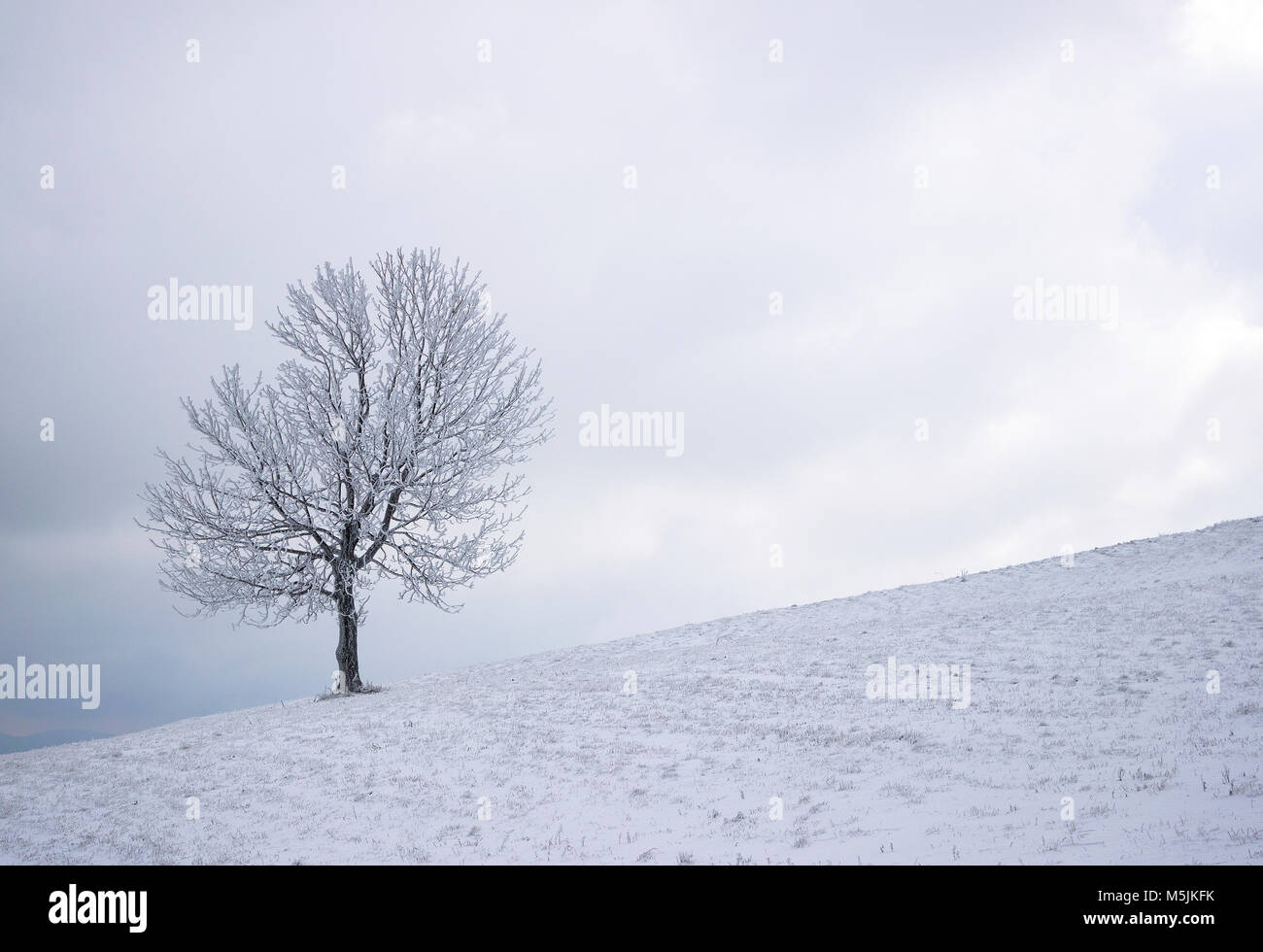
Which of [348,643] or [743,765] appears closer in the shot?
[743,765]

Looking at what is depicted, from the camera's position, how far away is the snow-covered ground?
8578 millimetres

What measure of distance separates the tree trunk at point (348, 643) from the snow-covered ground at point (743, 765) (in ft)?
4.50

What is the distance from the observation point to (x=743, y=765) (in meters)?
11.7

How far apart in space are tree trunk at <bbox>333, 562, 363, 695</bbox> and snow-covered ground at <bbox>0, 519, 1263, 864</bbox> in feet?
4.50

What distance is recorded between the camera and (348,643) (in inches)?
874

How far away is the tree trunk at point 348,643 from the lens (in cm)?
2175

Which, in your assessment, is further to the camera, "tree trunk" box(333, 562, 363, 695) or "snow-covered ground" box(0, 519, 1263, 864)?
"tree trunk" box(333, 562, 363, 695)

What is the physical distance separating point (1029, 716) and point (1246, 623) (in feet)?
29.5

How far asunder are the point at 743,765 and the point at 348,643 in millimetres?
14165

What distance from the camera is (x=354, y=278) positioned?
2266cm

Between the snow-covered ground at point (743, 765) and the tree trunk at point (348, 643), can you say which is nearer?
the snow-covered ground at point (743, 765)
